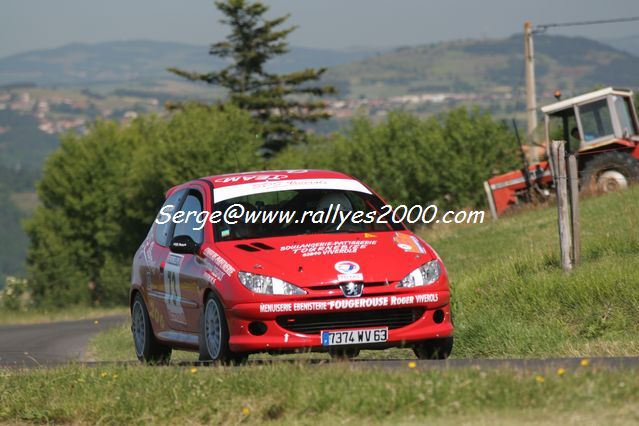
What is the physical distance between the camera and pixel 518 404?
6.88 meters

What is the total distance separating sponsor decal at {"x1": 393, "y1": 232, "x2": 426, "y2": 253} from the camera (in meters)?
10.4

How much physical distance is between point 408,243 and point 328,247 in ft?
2.35

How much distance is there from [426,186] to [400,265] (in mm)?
82300

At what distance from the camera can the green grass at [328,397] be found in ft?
22.4

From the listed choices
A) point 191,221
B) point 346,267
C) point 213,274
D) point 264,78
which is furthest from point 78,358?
point 264,78

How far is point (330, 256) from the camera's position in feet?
33.2

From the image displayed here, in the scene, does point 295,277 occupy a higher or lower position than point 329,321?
higher

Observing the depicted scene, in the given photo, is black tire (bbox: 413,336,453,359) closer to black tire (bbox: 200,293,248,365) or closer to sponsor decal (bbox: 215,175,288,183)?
black tire (bbox: 200,293,248,365)

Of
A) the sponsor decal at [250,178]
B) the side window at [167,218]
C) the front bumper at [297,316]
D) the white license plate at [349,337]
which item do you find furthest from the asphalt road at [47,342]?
the white license plate at [349,337]

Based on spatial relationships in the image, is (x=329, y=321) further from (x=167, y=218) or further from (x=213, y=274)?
(x=167, y=218)

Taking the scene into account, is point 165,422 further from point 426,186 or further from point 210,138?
point 426,186

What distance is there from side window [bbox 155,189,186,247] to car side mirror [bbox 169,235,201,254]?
100 centimetres

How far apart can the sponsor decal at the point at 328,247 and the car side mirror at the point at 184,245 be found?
964 millimetres

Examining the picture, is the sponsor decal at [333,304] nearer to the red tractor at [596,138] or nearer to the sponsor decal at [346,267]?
the sponsor decal at [346,267]
